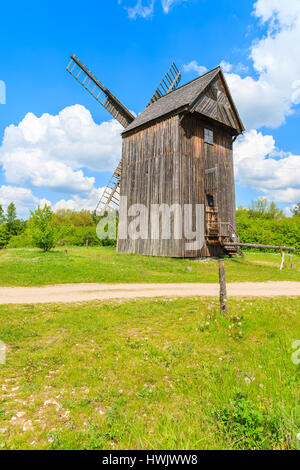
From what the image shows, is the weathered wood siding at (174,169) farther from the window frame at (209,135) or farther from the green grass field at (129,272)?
the green grass field at (129,272)

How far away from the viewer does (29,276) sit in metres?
13.1

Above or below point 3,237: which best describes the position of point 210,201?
above

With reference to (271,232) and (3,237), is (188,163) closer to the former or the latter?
(271,232)

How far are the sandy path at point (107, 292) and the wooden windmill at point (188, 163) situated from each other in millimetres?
7546

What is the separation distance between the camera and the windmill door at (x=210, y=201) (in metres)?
19.8

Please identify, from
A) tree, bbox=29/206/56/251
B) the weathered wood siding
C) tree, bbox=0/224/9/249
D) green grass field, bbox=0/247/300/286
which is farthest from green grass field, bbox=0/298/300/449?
tree, bbox=0/224/9/249

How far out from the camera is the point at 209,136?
20.9 m

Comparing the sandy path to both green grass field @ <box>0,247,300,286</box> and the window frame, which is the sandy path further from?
the window frame

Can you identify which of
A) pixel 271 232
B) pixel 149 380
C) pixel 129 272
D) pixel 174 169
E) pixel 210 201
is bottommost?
pixel 149 380

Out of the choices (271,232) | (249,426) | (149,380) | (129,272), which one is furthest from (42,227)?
(271,232)

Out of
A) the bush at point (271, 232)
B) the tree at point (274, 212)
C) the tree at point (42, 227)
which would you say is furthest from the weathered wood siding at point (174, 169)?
the tree at point (274, 212)

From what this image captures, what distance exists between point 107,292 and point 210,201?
518 inches
